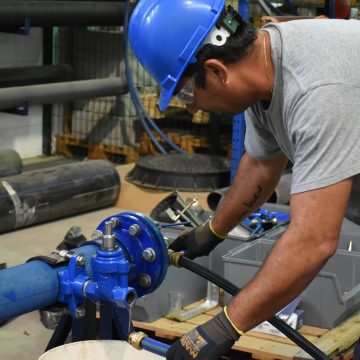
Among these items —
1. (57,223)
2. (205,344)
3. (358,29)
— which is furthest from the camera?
(57,223)

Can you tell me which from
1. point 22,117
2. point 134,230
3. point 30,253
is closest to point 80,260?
point 134,230

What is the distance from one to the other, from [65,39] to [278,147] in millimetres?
4542

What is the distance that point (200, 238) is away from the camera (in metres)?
2.65

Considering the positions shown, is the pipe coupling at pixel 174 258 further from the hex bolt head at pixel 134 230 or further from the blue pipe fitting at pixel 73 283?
the blue pipe fitting at pixel 73 283

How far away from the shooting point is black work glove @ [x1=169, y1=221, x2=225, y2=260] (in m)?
2.64

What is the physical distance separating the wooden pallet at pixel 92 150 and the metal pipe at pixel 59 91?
1.84 ft

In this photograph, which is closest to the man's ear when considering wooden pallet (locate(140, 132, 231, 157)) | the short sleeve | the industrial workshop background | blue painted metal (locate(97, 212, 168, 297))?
the short sleeve

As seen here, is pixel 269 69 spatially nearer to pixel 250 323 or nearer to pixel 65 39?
pixel 250 323

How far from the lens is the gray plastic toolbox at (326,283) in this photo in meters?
3.36

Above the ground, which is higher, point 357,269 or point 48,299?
point 48,299

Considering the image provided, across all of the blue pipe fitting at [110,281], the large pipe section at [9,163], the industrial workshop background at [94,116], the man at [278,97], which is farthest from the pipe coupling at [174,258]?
the industrial workshop background at [94,116]

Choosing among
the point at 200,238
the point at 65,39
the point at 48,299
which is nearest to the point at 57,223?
the point at 65,39

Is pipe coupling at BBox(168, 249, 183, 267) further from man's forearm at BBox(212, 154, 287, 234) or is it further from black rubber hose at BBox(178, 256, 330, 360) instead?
man's forearm at BBox(212, 154, 287, 234)

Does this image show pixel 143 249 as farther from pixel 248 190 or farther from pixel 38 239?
pixel 38 239
